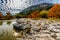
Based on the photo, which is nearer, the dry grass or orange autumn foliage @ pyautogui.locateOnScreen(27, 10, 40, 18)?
the dry grass

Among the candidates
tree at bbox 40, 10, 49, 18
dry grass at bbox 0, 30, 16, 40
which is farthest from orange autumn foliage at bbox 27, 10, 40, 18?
dry grass at bbox 0, 30, 16, 40

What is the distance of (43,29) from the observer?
13.7 ft

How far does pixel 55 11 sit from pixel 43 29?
0.65 meters

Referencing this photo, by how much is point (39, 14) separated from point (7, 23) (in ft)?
3.27

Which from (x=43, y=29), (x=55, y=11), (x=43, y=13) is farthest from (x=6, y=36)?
(x=55, y=11)

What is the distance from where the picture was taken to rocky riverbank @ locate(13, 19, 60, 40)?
3567 millimetres

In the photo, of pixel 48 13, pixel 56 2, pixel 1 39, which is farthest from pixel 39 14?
pixel 1 39

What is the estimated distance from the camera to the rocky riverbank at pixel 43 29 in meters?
3.57

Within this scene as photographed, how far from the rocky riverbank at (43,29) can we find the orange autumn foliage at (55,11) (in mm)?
190

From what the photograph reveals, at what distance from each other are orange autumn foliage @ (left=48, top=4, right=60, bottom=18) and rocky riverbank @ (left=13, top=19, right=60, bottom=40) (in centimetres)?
19

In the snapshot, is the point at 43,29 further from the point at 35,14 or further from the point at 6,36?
the point at 6,36

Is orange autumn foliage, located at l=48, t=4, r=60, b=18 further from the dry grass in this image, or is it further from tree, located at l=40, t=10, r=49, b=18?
the dry grass

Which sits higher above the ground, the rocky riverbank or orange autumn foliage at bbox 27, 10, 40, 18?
orange autumn foliage at bbox 27, 10, 40, 18

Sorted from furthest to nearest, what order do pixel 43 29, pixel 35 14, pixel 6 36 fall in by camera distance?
pixel 35 14 < pixel 43 29 < pixel 6 36
